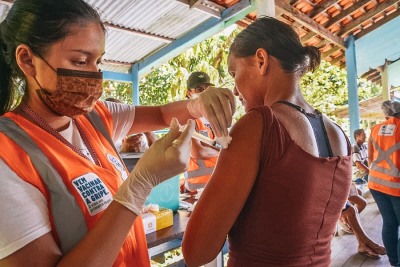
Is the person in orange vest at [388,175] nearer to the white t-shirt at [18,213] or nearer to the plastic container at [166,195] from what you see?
the plastic container at [166,195]

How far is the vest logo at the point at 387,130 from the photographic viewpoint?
Result: 357cm

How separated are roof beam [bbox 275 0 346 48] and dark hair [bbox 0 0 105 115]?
159 inches

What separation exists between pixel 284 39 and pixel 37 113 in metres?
0.97

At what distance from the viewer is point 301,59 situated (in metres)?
1.26

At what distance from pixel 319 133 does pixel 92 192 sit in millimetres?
827

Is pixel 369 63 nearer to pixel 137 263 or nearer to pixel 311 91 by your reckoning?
pixel 311 91

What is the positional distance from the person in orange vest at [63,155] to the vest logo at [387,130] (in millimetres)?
3091

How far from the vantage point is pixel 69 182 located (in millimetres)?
917

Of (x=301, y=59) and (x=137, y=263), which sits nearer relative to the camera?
(x=137, y=263)

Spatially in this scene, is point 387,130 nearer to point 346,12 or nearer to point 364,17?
point 346,12

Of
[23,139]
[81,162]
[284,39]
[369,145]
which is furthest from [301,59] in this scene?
[369,145]

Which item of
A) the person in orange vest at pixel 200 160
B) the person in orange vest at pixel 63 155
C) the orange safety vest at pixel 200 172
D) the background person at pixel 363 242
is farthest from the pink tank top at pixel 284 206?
the background person at pixel 363 242

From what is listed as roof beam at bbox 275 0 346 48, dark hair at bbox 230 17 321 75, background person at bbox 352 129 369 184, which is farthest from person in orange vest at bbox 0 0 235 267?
background person at bbox 352 129 369 184

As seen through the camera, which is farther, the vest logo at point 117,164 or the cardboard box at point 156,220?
the cardboard box at point 156,220
